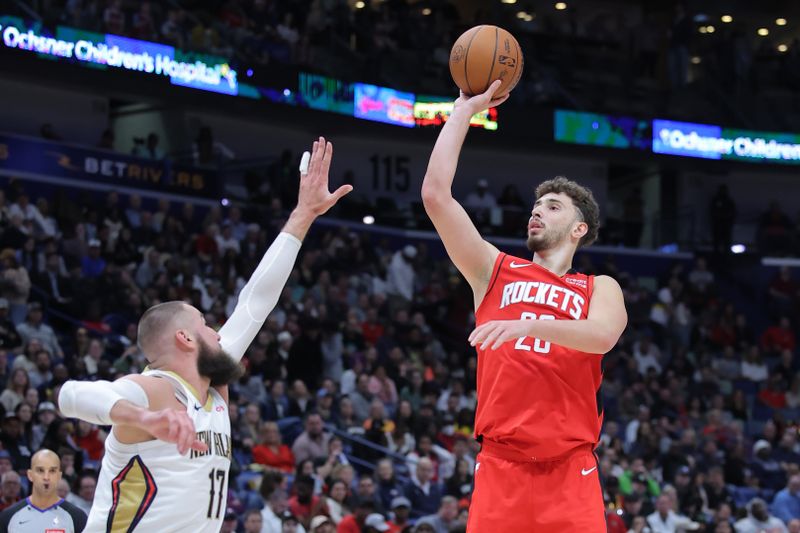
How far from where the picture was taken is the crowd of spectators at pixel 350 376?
1306cm

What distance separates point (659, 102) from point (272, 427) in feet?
53.2

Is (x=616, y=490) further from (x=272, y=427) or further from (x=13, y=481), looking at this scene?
(x=13, y=481)

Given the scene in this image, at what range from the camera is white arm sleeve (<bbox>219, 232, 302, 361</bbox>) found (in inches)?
201

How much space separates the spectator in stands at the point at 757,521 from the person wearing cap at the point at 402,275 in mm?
7985

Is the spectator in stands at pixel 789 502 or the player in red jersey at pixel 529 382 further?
the spectator in stands at pixel 789 502

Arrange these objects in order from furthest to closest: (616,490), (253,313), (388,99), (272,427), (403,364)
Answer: (388,99) < (403,364) < (616,490) < (272,427) < (253,313)

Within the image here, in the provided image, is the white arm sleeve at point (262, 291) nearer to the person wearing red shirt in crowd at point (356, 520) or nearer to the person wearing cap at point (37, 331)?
the person wearing red shirt in crowd at point (356, 520)

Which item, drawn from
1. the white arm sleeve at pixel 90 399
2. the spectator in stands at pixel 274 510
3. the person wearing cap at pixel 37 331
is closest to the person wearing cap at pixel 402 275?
the person wearing cap at pixel 37 331

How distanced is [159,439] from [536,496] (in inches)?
71.5

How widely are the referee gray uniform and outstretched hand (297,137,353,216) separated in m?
3.88

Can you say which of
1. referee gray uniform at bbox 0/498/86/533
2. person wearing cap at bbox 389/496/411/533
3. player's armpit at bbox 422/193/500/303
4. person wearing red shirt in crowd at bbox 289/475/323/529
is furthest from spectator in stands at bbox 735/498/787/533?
player's armpit at bbox 422/193/500/303

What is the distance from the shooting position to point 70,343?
15312 millimetres

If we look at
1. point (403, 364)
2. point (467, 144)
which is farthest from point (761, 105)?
point (403, 364)

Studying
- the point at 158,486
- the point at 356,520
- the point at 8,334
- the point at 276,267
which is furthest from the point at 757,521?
the point at 158,486
